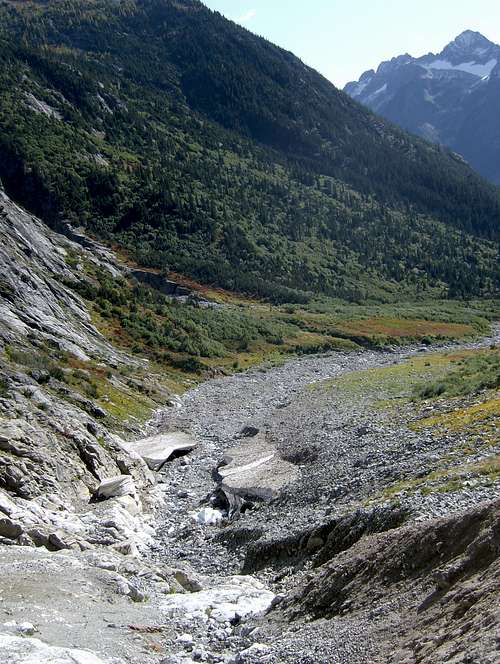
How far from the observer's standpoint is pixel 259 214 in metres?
162

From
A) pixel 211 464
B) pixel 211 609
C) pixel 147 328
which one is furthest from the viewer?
pixel 147 328

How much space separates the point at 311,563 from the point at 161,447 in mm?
17818

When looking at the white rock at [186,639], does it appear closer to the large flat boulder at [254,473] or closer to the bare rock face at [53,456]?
the bare rock face at [53,456]

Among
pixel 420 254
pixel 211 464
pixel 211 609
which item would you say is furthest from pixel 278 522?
pixel 420 254

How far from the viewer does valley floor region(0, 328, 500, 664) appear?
11.6 m

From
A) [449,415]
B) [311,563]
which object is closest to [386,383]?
[449,415]

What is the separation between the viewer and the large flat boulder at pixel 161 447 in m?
31.7

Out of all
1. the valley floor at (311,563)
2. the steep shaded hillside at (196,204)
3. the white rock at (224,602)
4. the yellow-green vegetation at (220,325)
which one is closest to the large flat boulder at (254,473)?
the valley floor at (311,563)

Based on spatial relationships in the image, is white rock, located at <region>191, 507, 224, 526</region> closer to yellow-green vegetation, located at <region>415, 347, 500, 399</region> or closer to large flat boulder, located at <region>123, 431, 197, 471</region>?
large flat boulder, located at <region>123, 431, 197, 471</region>

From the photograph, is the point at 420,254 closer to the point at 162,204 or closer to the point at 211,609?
the point at 162,204

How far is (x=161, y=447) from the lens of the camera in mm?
33562

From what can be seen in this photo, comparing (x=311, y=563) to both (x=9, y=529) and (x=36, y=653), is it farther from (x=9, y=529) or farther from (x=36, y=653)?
(x=9, y=529)

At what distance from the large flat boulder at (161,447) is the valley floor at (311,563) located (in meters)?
1.24

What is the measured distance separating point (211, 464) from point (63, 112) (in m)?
143
